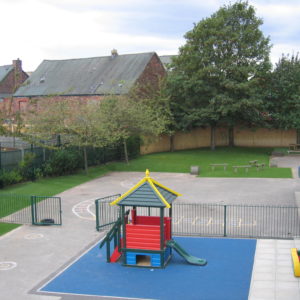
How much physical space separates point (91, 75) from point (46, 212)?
97.6 ft

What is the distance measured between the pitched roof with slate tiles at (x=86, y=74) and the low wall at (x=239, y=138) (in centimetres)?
798

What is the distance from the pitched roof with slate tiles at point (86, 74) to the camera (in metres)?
45.6

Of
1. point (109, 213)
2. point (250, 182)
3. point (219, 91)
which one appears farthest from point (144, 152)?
point (109, 213)

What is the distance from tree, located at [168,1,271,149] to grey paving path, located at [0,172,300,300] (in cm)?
1087

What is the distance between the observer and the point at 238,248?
15.6 meters

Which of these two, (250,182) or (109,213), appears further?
(250,182)

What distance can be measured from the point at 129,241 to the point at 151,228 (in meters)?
0.83

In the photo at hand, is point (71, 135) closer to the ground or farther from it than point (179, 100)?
closer to the ground

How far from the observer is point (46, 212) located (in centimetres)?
2066

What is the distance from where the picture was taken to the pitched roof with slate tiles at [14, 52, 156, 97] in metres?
45.6

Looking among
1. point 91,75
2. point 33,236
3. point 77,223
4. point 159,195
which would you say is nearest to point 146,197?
point 159,195

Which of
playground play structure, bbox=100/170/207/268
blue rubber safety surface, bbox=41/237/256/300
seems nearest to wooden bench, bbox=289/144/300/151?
blue rubber safety surface, bbox=41/237/256/300

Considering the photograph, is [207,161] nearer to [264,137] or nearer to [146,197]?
[264,137]

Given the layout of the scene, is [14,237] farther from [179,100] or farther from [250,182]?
[179,100]
